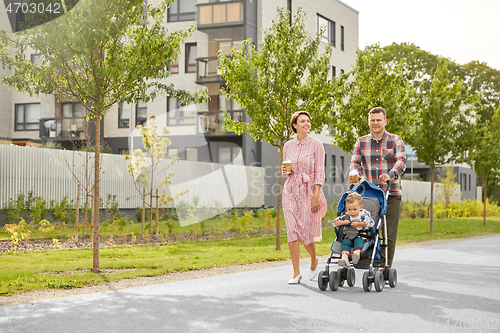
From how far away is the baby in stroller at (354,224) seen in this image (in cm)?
712

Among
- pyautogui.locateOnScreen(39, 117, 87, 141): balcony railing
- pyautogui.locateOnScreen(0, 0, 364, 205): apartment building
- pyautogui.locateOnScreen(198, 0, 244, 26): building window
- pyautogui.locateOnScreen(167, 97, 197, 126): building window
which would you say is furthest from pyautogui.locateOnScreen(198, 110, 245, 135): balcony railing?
pyautogui.locateOnScreen(39, 117, 87, 141): balcony railing

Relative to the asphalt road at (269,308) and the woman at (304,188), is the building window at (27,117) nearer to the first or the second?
the asphalt road at (269,308)

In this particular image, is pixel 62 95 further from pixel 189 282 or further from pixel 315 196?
pixel 315 196

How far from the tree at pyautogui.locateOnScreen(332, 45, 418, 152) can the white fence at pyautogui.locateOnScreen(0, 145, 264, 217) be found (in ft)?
18.2

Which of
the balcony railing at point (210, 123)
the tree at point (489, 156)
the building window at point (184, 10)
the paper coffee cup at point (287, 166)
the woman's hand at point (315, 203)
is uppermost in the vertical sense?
the building window at point (184, 10)

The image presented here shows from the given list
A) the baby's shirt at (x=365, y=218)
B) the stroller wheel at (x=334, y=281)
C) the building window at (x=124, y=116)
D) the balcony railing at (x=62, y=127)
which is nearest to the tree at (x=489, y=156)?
the building window at (x=124, y=116)

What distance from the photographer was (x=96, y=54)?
986cm

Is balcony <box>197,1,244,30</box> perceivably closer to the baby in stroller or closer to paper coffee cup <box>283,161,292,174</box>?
paper coffee cup <box>283,161,292,174</box>

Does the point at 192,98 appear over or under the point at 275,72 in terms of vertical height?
under

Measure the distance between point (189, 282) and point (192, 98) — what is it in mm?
3945

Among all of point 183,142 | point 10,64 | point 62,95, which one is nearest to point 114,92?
point 62,95

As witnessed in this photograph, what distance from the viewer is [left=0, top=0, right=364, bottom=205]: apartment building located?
33844 millimetres

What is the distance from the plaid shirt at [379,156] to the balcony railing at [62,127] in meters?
31.1

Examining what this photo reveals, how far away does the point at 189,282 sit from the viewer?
28.5 ft
